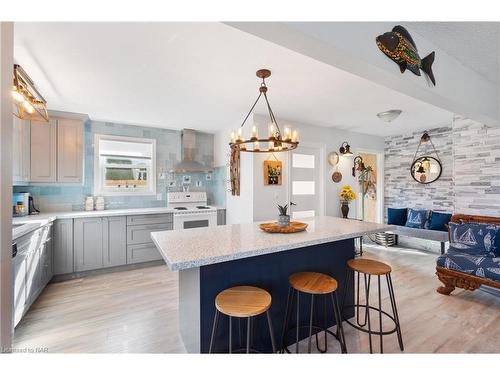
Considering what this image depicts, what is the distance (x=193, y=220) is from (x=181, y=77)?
7.86 ft

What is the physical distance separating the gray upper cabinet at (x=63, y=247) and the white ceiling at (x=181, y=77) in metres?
1.64

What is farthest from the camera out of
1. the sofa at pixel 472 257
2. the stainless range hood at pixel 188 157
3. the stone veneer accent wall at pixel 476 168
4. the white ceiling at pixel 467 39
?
the stainless range hood at pixel 188 157

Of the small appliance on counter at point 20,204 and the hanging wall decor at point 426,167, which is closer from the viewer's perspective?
the small appliance on counter at point 20,204

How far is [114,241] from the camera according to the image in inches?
135

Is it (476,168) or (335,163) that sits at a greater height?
(335,163)

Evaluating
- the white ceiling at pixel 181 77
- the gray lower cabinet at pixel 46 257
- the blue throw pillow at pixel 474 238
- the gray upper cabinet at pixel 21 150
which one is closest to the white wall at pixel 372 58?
the white ceiling at pixel 181 77

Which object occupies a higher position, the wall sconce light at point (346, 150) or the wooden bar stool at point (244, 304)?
the wall sconce light at point (346, 150)

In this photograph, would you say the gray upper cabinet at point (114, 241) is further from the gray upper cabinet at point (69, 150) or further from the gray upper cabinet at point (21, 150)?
the gray upper cabinet at point (21, 150)

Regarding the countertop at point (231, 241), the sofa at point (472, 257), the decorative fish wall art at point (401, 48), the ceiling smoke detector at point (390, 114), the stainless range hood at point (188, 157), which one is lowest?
the sofa at point (472, 257)

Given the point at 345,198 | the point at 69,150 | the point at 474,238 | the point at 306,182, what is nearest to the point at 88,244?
the point at 69,150

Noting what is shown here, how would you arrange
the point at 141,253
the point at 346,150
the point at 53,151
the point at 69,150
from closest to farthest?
the point at 53,151
the point at 69,150
the point at 141,253
the point at 346,150

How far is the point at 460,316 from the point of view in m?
2.28

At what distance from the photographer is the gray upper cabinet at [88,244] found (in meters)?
3.21

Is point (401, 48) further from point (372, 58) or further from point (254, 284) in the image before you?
point (254, 284)
